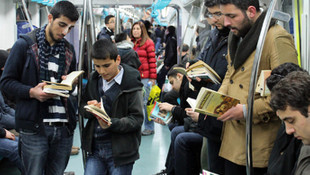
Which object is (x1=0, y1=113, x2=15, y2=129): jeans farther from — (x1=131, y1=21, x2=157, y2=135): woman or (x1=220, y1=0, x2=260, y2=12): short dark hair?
(x1=220, y1=0, x2=260, y2=12): short dark hair

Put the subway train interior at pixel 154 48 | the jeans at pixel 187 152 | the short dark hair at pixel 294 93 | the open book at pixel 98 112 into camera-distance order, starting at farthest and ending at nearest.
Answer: the jeans at pixel 187 152, the subway train interior at pixel 154 48, the open book at pixel 98 112, the short dark hair at pixel 294 93

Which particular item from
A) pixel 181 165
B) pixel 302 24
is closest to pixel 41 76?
pixel 181 165

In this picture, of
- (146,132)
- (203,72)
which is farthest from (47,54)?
(146,132)

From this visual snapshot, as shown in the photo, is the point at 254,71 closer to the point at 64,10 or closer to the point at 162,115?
the point at 64,10

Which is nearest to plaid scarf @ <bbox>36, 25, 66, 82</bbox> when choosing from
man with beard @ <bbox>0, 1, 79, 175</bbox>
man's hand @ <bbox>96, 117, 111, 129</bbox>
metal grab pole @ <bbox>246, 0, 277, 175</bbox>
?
man with beard @ <bbox>0, 1, 79, 175</bbox>

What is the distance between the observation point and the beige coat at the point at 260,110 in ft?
7.37

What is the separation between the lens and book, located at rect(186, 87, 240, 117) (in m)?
2.20

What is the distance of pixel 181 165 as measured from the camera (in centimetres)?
381

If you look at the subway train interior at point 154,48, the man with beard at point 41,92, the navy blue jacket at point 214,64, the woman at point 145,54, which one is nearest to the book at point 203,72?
the navy blue jacket at point 214,64

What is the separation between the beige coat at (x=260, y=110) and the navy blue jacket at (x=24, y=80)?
4.35ft

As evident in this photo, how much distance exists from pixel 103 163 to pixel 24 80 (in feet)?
2.73

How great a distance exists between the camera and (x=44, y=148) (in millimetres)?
2775

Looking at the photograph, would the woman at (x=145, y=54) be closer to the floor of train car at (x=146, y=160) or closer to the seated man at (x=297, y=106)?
the floor of train car at (x=146, y=160)

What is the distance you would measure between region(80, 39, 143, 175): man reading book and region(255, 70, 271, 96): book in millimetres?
957
